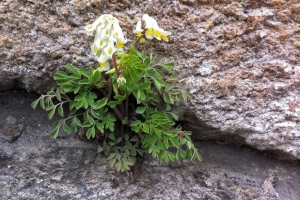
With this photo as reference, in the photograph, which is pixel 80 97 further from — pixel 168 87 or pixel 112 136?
pixel 168 87

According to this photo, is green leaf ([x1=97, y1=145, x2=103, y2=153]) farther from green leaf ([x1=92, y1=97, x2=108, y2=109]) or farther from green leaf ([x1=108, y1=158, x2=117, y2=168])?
green leaf ([x1=92, y1=97, x2=108, y2=109])

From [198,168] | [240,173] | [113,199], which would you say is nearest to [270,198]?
[240,173]

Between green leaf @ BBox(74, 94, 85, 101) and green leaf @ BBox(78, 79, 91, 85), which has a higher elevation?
green leaf @ BBox(78, 79, 91, 85)

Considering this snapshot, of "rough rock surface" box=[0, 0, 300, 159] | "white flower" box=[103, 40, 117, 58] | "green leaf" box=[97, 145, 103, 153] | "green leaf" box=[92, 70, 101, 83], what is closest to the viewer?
"white flower" box=[103, 40, 117, 58]

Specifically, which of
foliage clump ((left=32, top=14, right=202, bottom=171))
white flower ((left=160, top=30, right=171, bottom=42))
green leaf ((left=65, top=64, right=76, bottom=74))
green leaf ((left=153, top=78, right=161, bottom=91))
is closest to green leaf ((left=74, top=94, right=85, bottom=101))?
foliage clump ((left=32, top=14, right=202, bottom=171))

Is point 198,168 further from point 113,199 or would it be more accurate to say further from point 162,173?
point 113,199

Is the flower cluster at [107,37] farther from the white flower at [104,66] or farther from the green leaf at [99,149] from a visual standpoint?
the green leaf at [99,149]

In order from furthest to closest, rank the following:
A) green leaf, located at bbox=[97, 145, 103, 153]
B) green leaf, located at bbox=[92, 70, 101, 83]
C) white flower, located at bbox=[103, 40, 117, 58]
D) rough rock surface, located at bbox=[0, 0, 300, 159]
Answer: green leaf, located at bbox=[97, 145, 103, 153]
rough rock surface, located at bbox=[0, 0, 300, 159]
green leaf, located at bbox=[92, 70, 101, 83]
white flower, located at bbox=[103, 40, 117, 58]
